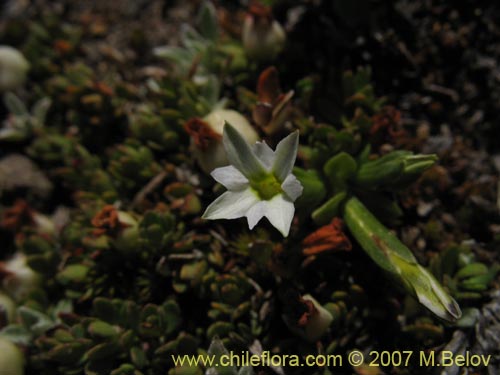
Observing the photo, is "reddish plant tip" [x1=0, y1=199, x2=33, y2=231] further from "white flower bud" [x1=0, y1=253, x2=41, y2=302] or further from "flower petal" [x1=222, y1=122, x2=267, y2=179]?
"flower petal" [x1=222, y1=122, x2=267, y2=179]

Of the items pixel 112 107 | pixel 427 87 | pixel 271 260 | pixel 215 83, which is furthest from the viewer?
pixel 112 107

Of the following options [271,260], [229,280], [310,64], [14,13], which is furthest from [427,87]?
[14,13]

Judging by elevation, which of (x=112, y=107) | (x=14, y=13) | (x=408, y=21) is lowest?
(x=408, y=21)

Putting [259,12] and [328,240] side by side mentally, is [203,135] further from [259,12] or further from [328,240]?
[259,12]

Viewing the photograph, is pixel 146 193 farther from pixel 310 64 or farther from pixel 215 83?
pixel 310 64

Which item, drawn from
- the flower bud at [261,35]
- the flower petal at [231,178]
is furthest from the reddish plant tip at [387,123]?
the flower petal at [231,178]

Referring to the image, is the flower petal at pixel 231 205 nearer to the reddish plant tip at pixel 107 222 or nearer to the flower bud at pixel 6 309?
the reddish plant tip at pixel 107 222
